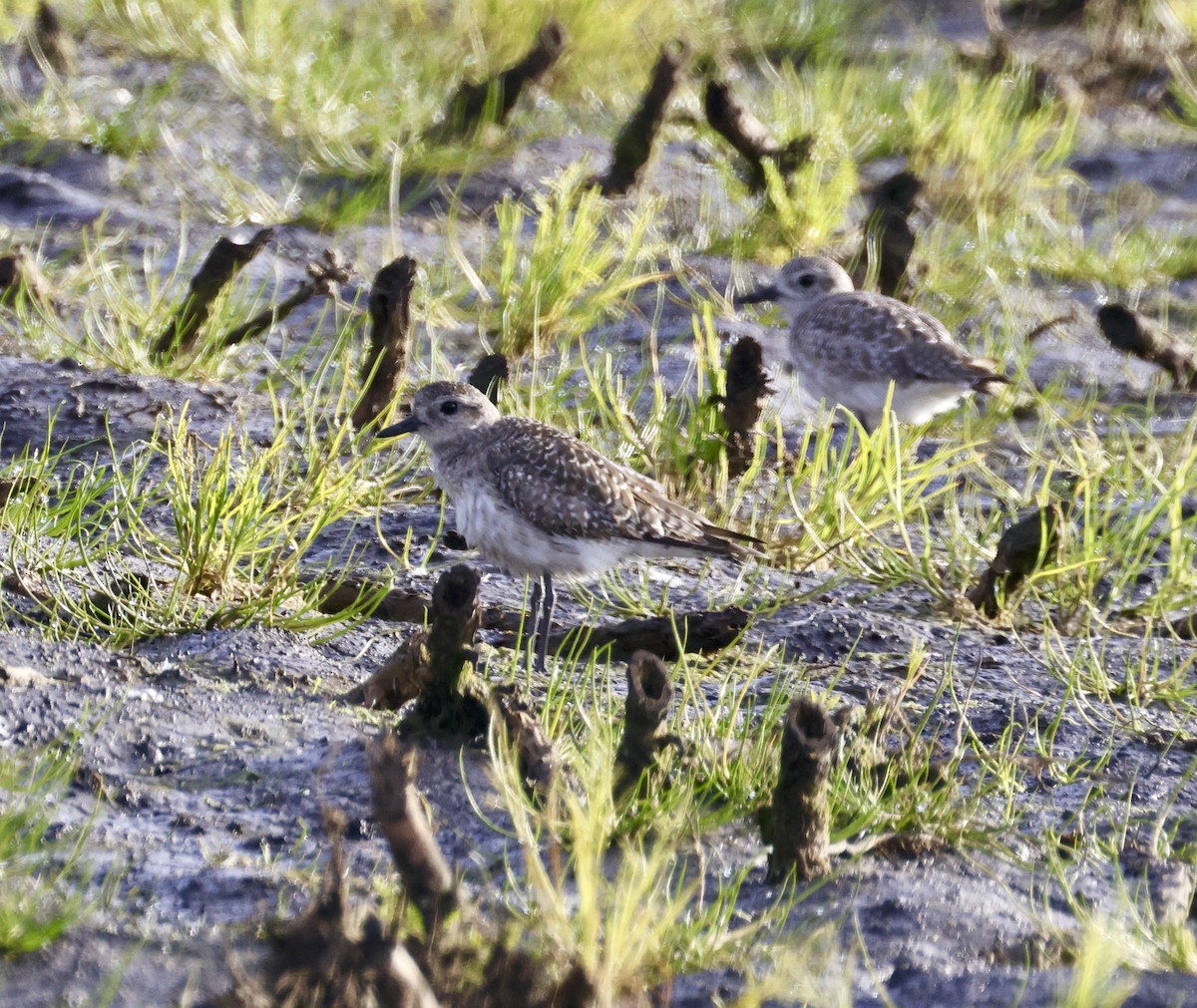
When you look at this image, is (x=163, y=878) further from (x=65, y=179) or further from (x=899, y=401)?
(x=65, y=179)

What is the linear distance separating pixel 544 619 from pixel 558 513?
380 mm

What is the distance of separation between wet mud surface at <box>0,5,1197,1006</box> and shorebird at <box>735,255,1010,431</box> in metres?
1.71

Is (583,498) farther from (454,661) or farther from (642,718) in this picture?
(642,718)

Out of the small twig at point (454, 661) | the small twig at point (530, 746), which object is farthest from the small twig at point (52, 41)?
the small twig at point (530, 746)

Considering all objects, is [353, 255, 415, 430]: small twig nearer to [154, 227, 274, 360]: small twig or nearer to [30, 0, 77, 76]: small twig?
[154, 227, 274, 360]: small twig

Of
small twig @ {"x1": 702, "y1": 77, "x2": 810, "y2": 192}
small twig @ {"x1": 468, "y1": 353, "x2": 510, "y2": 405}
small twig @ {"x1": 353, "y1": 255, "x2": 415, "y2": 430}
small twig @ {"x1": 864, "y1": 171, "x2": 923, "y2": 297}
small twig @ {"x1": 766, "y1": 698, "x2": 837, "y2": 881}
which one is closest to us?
small twig @ {"x1": 766, "y1": 698, "x2": 837, "y2": 881}

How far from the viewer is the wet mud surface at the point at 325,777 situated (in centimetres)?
351

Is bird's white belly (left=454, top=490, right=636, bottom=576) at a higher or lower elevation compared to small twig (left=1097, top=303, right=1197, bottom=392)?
lower

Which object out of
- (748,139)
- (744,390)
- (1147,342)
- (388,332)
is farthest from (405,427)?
(748,139)

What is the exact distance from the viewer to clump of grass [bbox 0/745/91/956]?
3262 mm

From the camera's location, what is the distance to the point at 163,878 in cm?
372

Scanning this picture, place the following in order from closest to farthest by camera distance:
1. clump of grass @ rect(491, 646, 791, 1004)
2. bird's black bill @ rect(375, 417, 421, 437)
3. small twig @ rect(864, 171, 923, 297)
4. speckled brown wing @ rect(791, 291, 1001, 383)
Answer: clump of grass @ rect(491, 646, 791, 1004), bird's black bill @ rect(375, 417, 421, 437), speckled brown wing @ rect(791, 291, 1001, 383), small twig @ rect(864, 171, 923, 297)

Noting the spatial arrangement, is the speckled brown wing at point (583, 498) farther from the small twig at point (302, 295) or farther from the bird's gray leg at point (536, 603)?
the small twig at point (302, 295)

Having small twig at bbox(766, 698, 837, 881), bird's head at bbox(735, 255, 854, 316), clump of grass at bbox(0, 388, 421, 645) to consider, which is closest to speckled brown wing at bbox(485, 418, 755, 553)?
clump of grass at bbox(0, 388, 421, 645)
